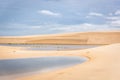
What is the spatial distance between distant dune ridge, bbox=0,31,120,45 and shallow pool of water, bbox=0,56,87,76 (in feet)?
0.69

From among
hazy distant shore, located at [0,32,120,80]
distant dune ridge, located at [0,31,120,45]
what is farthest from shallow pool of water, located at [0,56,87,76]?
distant dune ridge, located at [0,31,120,45]

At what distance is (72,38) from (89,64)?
355 millimetres

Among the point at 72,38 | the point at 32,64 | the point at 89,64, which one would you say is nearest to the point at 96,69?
the point at 89,64


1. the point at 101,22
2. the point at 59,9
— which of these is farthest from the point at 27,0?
the point at 101,22

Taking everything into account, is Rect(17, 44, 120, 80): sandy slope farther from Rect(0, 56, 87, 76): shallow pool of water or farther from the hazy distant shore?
Rect(0, 56, 87, 76): shallow pool of water

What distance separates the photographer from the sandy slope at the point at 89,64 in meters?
2.10

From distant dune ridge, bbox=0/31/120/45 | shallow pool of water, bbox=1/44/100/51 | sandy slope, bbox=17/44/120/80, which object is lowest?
sandy slope, bbox=17/44/120/80

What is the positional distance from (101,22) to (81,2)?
1.08ft

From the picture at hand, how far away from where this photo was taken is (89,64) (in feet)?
7.29

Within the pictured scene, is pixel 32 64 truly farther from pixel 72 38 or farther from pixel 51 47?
pixel 72 38

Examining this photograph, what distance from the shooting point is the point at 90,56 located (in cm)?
226

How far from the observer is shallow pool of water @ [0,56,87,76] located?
2303mm

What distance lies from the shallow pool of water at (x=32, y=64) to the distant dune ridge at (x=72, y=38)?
0.69ft

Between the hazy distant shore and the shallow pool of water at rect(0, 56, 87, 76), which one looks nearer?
the hazy distant shore
